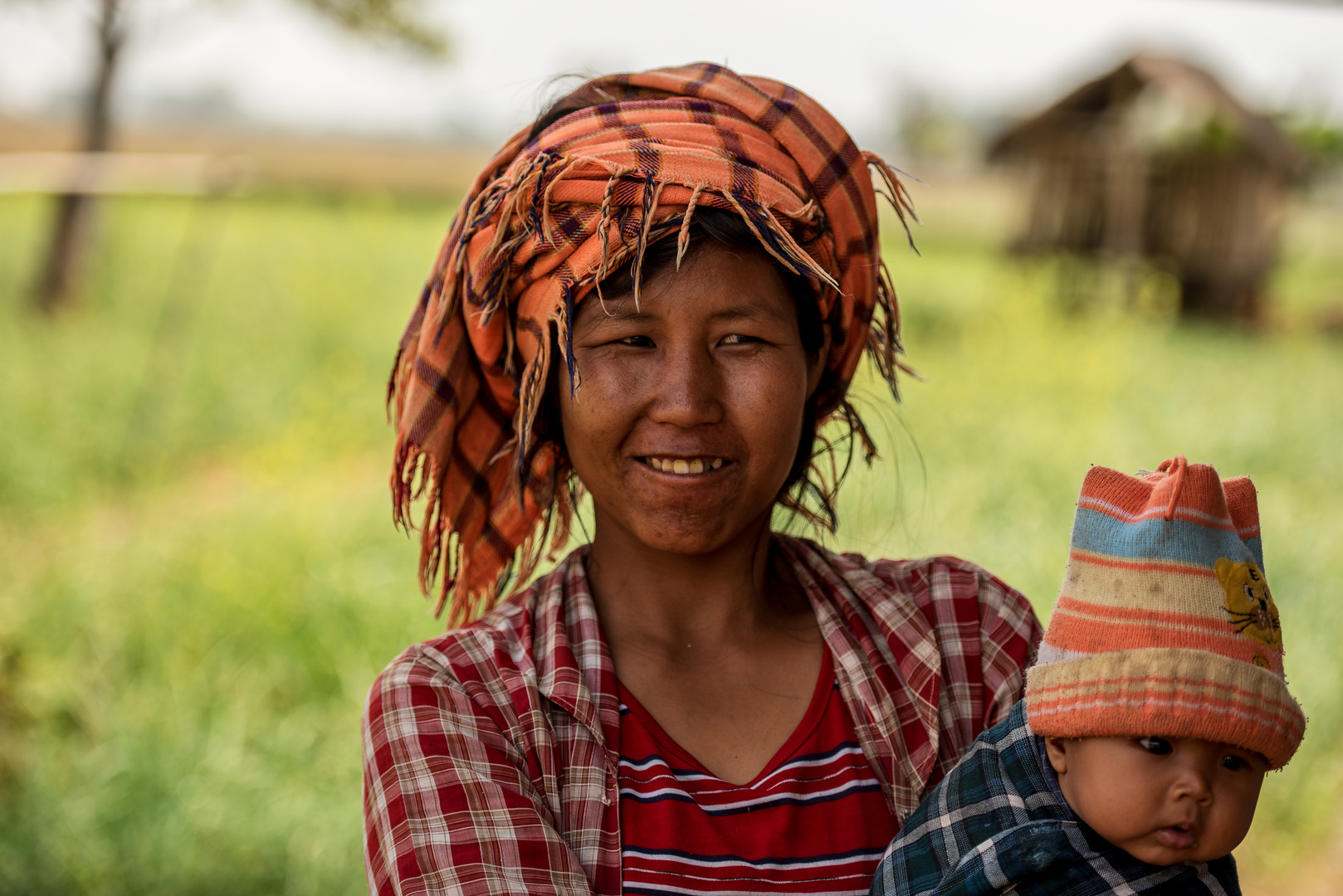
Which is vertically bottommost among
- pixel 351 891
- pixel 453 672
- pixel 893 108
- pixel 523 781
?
pixel 351 891

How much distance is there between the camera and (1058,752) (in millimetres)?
1208

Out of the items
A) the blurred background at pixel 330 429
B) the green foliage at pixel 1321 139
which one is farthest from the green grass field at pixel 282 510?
the green foliage at pixel 1321 139

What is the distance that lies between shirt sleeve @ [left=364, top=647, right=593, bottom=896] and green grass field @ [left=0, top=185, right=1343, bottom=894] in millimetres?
740

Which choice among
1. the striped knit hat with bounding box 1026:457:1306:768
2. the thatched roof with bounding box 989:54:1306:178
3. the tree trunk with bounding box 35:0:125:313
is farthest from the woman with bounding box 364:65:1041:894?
the thatched roof with bounding box 989:54:1306:178

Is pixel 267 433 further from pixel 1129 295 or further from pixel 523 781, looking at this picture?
pixel 1129 295

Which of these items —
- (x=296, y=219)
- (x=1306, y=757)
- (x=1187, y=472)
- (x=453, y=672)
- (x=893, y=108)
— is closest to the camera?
(x=1187, y=472)

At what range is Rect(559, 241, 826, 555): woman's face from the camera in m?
1.35

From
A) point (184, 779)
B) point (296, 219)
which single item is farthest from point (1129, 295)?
point (184, 779)

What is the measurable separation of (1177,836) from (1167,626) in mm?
196

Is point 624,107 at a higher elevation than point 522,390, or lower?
higher

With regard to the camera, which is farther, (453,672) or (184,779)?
(184,779)

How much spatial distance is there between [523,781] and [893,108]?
110ft

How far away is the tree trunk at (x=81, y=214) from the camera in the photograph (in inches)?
321

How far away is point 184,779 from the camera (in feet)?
10.3
